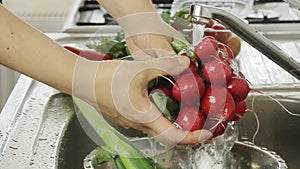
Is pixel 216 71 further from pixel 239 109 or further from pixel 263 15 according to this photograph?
pixel 263 15

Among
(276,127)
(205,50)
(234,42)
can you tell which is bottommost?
(276,127)

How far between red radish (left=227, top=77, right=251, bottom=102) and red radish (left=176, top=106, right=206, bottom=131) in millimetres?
55

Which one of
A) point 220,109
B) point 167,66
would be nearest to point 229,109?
point 220,109

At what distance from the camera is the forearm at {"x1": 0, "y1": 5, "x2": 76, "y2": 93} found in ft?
2.60

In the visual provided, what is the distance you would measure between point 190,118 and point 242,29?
14 centimetres

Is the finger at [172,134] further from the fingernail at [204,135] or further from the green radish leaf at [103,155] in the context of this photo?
the green radish leaf at [103,155]

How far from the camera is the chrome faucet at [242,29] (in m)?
0.87

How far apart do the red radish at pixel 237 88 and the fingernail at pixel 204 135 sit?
7 centimetres

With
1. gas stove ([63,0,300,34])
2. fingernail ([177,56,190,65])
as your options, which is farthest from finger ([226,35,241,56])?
fingernail ([177,56,190,65])

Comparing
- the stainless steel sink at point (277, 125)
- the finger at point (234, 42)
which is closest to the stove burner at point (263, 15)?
the finger at point (234, 42)

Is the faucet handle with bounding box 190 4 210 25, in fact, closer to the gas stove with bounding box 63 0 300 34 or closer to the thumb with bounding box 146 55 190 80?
the thumb with bounding box 146 55 190 80

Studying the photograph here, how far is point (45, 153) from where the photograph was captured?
0.99m

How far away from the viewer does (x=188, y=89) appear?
2.87 feet

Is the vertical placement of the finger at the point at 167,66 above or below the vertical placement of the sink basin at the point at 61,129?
above
